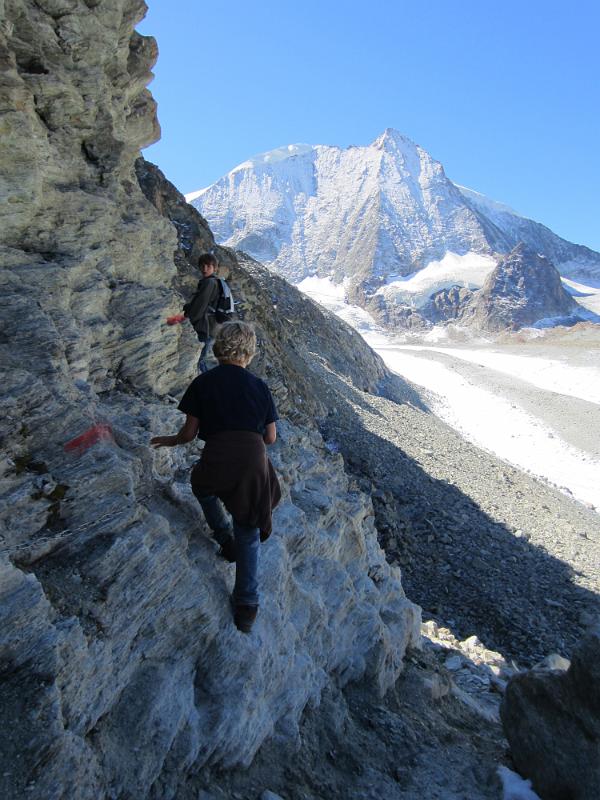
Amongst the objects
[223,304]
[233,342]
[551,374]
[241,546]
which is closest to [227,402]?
[233,342]

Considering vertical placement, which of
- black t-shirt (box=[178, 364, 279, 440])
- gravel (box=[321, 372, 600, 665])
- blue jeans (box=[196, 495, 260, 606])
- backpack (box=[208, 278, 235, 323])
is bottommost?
gravel (box=[321, 372, 600, 665])

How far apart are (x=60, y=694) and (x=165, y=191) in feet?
79.4

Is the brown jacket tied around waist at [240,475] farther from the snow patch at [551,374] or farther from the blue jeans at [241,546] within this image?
the snow patch at [551,374]

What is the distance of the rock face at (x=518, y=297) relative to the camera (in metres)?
178

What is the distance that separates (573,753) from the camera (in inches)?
205

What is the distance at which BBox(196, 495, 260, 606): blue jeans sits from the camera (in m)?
4.73

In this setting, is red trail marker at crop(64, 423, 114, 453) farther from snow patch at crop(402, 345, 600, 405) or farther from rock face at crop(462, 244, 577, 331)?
rock face at crop(462, 244, 577, 331)

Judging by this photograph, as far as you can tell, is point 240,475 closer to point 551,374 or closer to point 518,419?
point 518,419

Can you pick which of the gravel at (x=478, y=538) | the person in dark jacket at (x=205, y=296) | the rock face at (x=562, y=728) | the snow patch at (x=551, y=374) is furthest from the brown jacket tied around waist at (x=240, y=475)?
the snow patch at (x=551, y=374)

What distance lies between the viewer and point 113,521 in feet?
15.4

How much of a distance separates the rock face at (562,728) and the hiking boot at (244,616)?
3290mm

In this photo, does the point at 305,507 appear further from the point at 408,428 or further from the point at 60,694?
the point at 408,428

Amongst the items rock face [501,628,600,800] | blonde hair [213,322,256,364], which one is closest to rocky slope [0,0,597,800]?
rock face [501,628,600,800]

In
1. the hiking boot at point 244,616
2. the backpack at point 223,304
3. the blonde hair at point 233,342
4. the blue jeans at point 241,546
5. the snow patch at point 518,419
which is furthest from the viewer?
the snow patch at point 518,419
